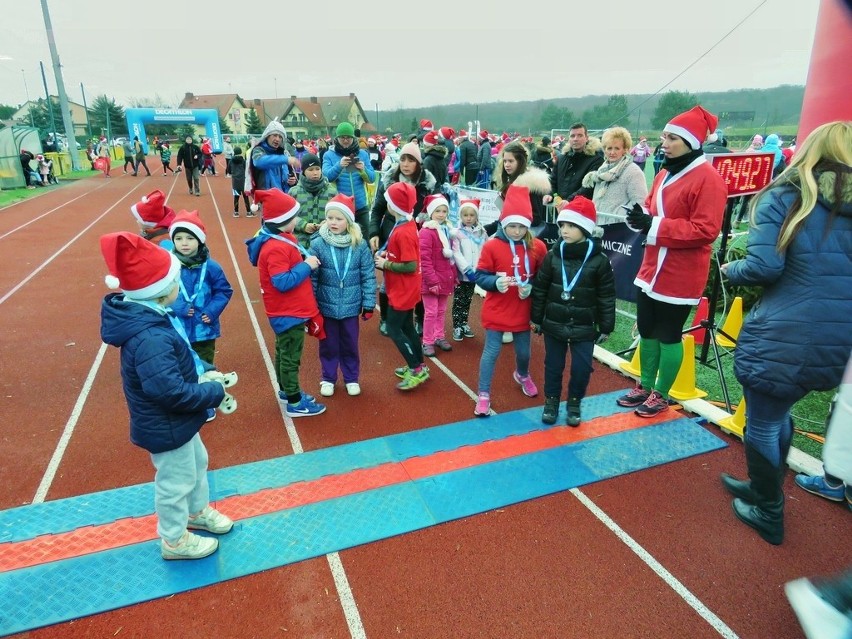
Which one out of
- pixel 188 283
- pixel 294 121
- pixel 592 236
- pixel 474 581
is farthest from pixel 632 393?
pixel 294 121

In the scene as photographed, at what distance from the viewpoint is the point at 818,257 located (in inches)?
102

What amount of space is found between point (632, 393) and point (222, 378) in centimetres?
342

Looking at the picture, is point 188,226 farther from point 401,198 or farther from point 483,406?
point 483,406

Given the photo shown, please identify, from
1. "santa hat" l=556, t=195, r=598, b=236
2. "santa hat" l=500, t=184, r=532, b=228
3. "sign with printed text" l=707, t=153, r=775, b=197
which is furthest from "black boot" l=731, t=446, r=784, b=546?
"sign with printed text" l=707, t=153, r=775, b=197

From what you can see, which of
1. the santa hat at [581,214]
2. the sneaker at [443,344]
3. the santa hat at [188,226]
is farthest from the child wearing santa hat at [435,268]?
the santa hat at [188,226]

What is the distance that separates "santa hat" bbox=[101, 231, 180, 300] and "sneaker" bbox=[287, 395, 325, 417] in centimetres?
201

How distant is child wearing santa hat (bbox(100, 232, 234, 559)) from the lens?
2.40m

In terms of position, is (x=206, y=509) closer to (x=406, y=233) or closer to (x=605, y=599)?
(x=605, y=599)

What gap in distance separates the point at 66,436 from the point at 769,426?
16.1ft

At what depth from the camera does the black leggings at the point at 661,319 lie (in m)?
3.84

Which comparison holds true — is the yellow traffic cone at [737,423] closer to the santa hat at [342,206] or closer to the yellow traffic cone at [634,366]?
the yellow traffic cone at [634,366]

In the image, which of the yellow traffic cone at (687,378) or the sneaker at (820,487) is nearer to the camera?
the sneaker at (820,487)

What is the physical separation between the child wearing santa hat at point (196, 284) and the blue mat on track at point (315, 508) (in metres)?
1.16

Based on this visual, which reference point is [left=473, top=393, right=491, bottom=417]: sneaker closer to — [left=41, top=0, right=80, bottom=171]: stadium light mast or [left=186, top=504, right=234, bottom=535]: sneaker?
[left=186, top=504, right=234, bottom=535]: sneaker
